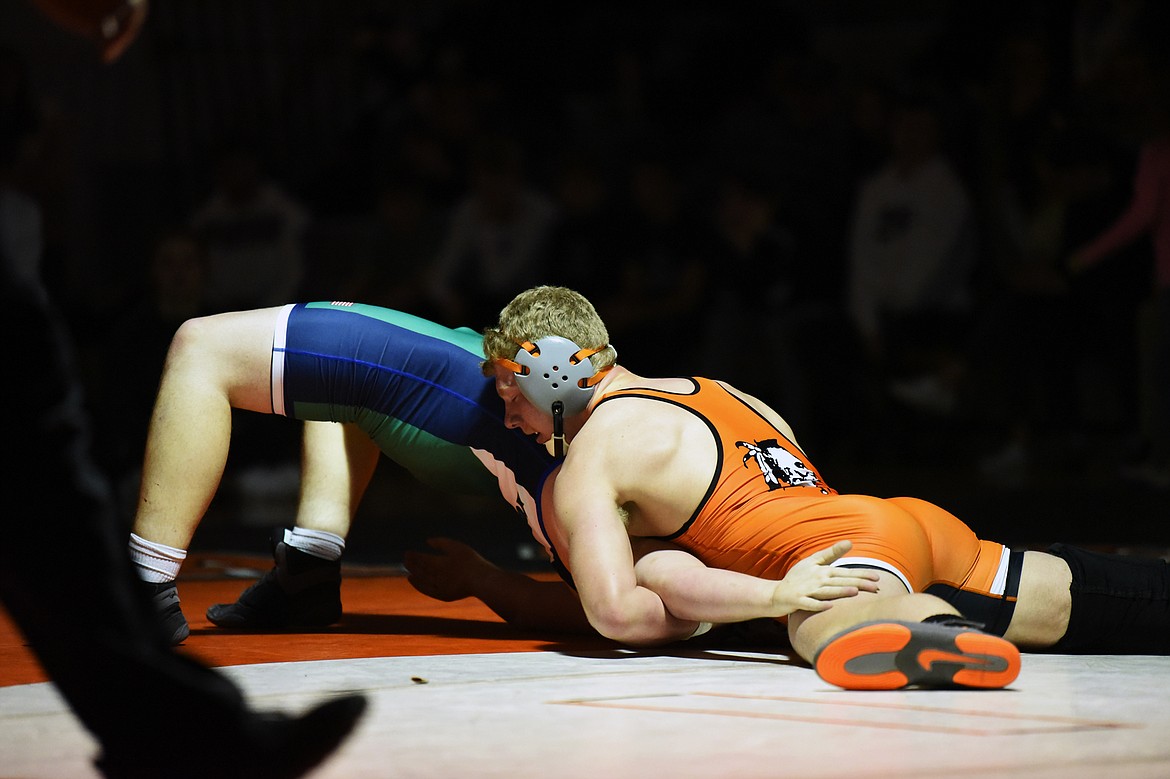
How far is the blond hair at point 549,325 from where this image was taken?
323cm

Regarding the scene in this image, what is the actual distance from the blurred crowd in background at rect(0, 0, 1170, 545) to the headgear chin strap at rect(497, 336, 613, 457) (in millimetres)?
3309

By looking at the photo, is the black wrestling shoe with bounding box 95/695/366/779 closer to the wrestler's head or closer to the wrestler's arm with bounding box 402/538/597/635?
the wrestler's head

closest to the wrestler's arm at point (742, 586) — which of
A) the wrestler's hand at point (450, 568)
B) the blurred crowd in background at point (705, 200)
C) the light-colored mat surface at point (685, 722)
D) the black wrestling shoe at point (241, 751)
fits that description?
the light-colored mat surface at point (685, 722)

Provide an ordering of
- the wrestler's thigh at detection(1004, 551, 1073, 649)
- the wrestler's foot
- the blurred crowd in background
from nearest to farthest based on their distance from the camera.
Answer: the wrestler's foot < the wrestler's thigh at detection(1004, 551, 1073, 649) < the blurred crowd in background

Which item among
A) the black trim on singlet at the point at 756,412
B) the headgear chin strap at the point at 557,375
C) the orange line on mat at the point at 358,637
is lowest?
the orange line on mat at the point at 358,637

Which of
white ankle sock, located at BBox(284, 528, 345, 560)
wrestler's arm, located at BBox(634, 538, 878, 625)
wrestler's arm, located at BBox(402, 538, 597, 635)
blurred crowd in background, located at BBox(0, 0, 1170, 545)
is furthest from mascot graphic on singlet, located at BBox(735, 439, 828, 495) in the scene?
blurred crowd in background, located at BBox(0, 0, 1170, 545)

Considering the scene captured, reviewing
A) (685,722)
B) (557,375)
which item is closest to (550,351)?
(557,375)

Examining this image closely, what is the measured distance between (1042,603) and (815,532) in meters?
0.48

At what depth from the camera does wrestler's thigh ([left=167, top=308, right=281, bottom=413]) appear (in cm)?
341

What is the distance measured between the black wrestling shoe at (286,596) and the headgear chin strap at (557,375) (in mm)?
752

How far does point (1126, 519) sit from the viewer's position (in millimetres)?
5660

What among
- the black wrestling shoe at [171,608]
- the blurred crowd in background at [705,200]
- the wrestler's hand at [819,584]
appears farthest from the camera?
the blurred crowd in background at [705,200]

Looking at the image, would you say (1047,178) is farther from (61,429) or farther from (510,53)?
(61,429)

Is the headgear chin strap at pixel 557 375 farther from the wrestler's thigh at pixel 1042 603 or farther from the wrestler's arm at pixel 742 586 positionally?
the wrestler's thigh at pixel 1042 603
